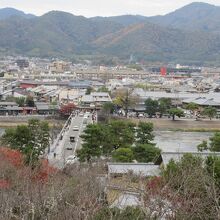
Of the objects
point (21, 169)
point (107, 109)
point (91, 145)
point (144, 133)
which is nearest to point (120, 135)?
point (144, 133)

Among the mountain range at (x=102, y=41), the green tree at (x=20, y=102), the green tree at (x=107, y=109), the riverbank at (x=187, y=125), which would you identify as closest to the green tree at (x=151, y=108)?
the riverbank at (x=187, y=125)

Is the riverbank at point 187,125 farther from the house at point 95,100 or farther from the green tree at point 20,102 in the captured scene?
the green tree at point 20,102

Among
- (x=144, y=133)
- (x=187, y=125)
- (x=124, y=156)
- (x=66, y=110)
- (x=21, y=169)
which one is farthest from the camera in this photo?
(x=66, y=110)

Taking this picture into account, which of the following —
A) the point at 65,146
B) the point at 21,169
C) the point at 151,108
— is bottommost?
the point at 151,108

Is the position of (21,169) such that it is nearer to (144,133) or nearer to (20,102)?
(144,133)

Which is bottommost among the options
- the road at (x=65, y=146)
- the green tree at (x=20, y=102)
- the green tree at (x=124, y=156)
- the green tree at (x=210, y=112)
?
the green tree at (x=20, y=102)

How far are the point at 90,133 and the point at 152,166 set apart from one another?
97.9 inches

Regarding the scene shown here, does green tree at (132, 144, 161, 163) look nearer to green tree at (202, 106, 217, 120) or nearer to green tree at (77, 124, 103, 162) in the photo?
green tree at (77, 124, 103, 162)

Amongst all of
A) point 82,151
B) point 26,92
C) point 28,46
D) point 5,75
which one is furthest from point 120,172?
point 28,46

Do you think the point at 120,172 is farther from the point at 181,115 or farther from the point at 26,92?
the point at 26,92

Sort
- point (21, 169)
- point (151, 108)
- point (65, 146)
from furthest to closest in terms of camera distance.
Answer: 1. point (151, 108)
2. point (65, 146)
3. point (21, 169)

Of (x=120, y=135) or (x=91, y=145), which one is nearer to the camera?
(x=91, y=145)

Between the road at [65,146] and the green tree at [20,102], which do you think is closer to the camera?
the road at [65,146]

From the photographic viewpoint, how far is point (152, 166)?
711cm
